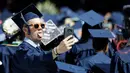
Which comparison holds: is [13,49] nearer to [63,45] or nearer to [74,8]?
[63,45]

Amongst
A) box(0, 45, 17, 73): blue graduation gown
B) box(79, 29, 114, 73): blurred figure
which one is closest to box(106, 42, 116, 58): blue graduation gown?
box(79, 29, 114, 73): blurred figure

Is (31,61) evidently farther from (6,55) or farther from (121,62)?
(121,62)

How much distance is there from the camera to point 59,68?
248 inches

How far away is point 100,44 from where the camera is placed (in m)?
7.41

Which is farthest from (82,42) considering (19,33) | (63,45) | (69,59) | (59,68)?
(63,45)

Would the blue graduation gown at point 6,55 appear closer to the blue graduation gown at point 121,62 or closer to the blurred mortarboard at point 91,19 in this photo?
the blue graduation gown at point 121,62

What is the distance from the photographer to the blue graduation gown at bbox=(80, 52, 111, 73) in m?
6.79

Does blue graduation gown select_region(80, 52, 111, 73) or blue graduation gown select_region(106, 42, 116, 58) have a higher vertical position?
blue graduation gown select_region(106, 42, 116, 58)

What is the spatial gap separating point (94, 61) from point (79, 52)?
0.66 meters

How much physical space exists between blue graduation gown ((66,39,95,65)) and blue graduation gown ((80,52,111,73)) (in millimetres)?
423

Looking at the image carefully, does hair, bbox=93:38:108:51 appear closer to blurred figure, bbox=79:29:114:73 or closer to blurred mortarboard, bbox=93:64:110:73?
blurred figure, bbox=79:29:114:73

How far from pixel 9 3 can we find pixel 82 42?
14675 millimetres

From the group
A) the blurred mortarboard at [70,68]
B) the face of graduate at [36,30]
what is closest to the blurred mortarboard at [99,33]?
the blurred mortarboard at [70,68]

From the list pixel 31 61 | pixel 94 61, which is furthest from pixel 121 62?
pixel 31 61
